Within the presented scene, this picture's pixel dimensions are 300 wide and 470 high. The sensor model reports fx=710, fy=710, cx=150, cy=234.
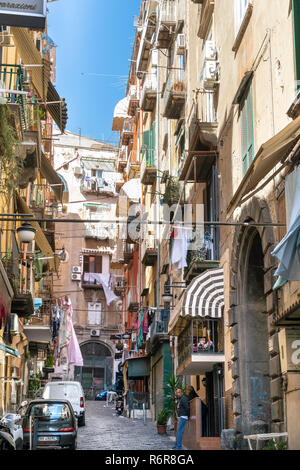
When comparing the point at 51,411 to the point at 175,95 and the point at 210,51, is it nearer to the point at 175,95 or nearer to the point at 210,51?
the point at 210,51

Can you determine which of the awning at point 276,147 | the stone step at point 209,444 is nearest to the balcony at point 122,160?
the stone step at point 209,444

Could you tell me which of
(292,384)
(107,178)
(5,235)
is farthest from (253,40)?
(107,178)

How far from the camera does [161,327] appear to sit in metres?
30.8

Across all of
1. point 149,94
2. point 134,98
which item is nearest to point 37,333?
point 149,94

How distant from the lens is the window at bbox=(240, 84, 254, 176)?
15.4m

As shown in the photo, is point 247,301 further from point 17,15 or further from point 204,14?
point 204,14

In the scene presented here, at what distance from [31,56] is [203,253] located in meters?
7.51

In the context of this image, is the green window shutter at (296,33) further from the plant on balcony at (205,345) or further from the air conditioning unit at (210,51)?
the plant on balcony at (205,345)

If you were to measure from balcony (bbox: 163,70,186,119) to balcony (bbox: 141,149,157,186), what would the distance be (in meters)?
7.42

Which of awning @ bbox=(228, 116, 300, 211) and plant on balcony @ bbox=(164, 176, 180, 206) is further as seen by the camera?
plant on balcony @ bbox=(164, 176, 180, 206)

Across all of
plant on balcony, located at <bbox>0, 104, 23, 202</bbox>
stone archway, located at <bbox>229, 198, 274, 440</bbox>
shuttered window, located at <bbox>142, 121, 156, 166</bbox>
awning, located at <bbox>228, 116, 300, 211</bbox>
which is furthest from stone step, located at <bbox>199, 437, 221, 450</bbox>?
shuttered window, located at <bbox>142, 121, 156, 166</bbox>

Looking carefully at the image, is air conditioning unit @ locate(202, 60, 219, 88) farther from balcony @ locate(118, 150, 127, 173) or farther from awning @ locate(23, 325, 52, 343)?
balcony @ locate(118, 150, 127, 173)

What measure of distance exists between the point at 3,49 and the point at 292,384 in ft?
50.0

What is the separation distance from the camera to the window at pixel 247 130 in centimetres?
1543
